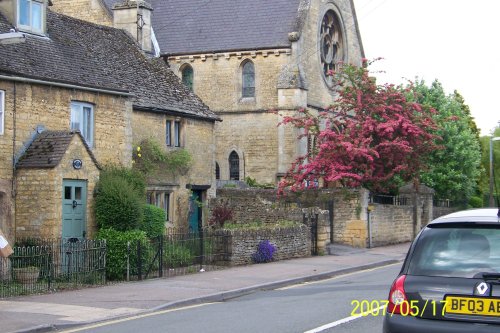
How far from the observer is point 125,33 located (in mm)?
34500

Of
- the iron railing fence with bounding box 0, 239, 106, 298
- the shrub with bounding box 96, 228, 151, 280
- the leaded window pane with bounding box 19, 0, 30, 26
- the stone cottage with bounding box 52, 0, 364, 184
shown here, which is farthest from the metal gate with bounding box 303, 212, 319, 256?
the stone cottage with bounding box 52, 0, 364, 184

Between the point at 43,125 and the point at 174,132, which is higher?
the point at 174,132

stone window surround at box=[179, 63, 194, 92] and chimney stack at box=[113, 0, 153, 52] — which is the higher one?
chimney stack at box=[113, 0, 153, 52]

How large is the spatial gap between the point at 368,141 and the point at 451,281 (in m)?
25.9

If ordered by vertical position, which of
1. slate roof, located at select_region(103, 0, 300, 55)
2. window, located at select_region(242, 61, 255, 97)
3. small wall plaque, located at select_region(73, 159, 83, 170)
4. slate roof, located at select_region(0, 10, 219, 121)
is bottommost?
small wall plaque, located at select_region(73, 159, 83, 170)

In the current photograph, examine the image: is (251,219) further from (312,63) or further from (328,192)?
(312,63)

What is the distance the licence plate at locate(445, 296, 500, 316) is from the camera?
7.61 m

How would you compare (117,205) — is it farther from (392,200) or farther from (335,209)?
(392,200)

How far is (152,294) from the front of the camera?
1789 cm

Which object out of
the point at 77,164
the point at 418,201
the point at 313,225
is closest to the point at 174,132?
the point at 313,225

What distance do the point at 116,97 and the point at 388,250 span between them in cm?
1264

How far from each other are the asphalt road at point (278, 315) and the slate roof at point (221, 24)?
2629cm

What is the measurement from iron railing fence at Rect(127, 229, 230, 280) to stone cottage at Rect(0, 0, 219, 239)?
2.19 meters

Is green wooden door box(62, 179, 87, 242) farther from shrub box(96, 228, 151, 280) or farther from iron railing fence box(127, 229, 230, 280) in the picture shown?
iron railing fence box(127, 229, 230, 280)
